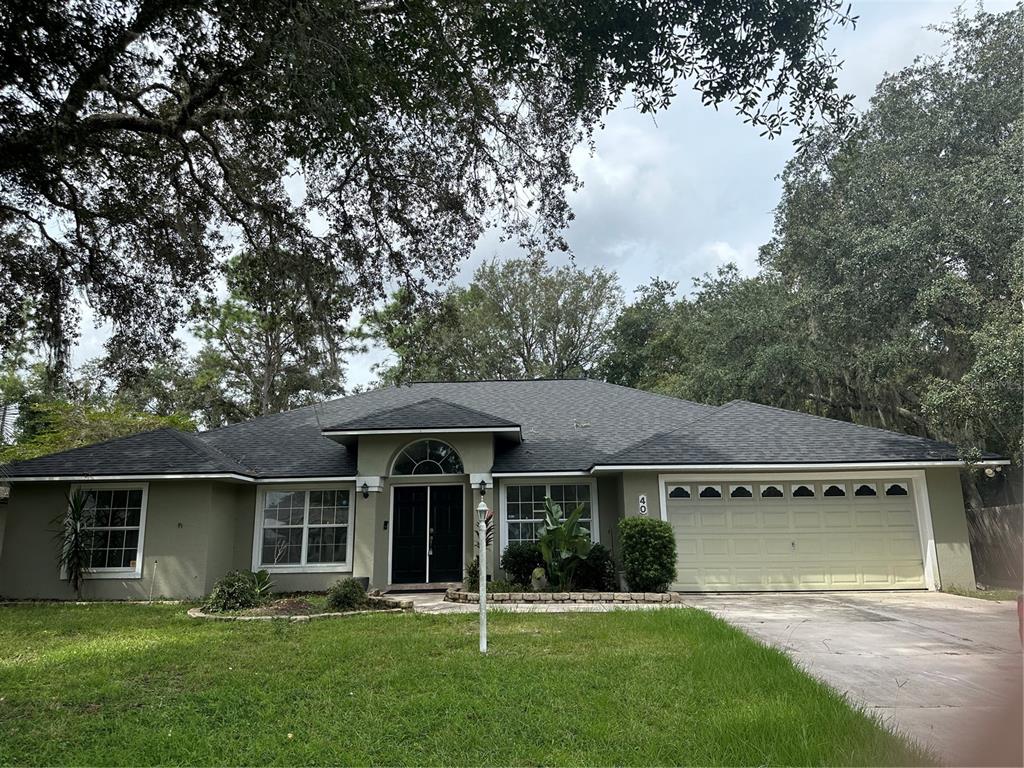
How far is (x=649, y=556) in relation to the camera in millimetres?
11742

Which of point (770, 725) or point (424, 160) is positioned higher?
point (424, 160)

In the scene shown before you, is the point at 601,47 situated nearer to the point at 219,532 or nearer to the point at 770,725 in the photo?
the point at 770,725

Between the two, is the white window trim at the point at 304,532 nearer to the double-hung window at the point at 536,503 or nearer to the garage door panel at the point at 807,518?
the double-hung window at the point at 536,503

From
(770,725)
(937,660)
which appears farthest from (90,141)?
(937,660)

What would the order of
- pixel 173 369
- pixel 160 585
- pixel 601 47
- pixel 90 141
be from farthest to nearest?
pixel 173 369, pixel 160 585, pixel 90 141, pixel 601 47

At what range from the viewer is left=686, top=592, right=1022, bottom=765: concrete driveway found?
65.0 inches

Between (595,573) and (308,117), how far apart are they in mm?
9625

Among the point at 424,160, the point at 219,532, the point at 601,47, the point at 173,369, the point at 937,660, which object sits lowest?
the point at 937,660

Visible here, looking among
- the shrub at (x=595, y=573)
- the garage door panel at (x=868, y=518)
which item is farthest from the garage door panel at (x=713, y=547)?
the garage door panel at (x=868, y=518)

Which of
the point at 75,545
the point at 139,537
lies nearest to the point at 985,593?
the point at 139,537

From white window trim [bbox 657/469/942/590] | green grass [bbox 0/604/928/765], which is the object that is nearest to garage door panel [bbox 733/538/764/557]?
white window trim [bbox 657/469/942/590]

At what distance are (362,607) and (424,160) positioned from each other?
701 cm

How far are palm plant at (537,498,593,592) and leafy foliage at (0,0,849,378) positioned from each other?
5.12m

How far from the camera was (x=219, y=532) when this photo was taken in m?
13.3
